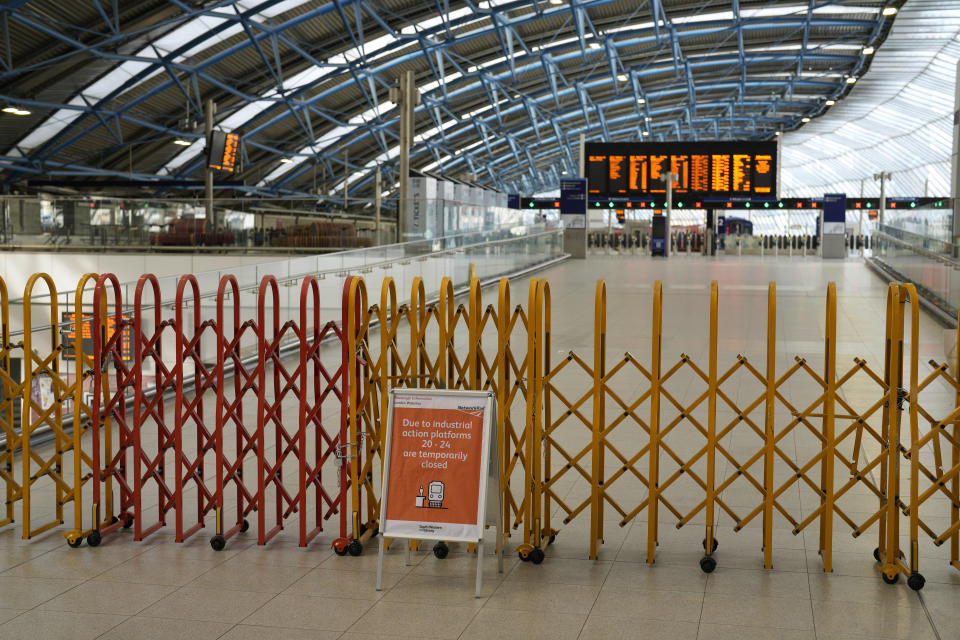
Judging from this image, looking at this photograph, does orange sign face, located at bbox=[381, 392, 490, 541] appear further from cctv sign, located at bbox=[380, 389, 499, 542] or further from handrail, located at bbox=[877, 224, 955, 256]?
handrail, located at bbox=[877, 224, 955, 256]

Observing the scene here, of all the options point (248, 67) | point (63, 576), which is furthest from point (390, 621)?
point (248, 67)

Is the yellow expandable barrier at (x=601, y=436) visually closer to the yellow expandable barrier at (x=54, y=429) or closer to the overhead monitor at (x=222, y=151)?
the yellow expandable barrier at (x=54, y=429)

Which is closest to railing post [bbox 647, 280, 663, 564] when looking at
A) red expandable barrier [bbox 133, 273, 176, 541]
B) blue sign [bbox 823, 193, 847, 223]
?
red expandable barrier [bbox 133, 273, 176, 541]

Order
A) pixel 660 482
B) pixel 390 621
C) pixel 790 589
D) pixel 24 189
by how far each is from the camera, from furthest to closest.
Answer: pixel 24 189 → pixel 660 482 → pixel 790 589 → pixel 390 621

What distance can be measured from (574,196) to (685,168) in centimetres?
459

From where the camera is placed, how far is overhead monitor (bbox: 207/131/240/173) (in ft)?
101

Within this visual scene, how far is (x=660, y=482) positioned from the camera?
24.6 feet

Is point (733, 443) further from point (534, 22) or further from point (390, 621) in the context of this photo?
point (534, 22)

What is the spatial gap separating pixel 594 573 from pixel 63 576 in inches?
115

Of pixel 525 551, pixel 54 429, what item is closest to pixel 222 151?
pixel 54 429

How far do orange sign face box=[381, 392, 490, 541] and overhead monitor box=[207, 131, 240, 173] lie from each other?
88.6 ft

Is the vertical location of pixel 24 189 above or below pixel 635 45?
below

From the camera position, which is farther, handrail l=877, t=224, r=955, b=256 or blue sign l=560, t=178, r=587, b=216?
blue sign l=560, t=178, r=587, b=216

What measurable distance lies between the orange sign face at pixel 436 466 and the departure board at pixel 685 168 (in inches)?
1390
